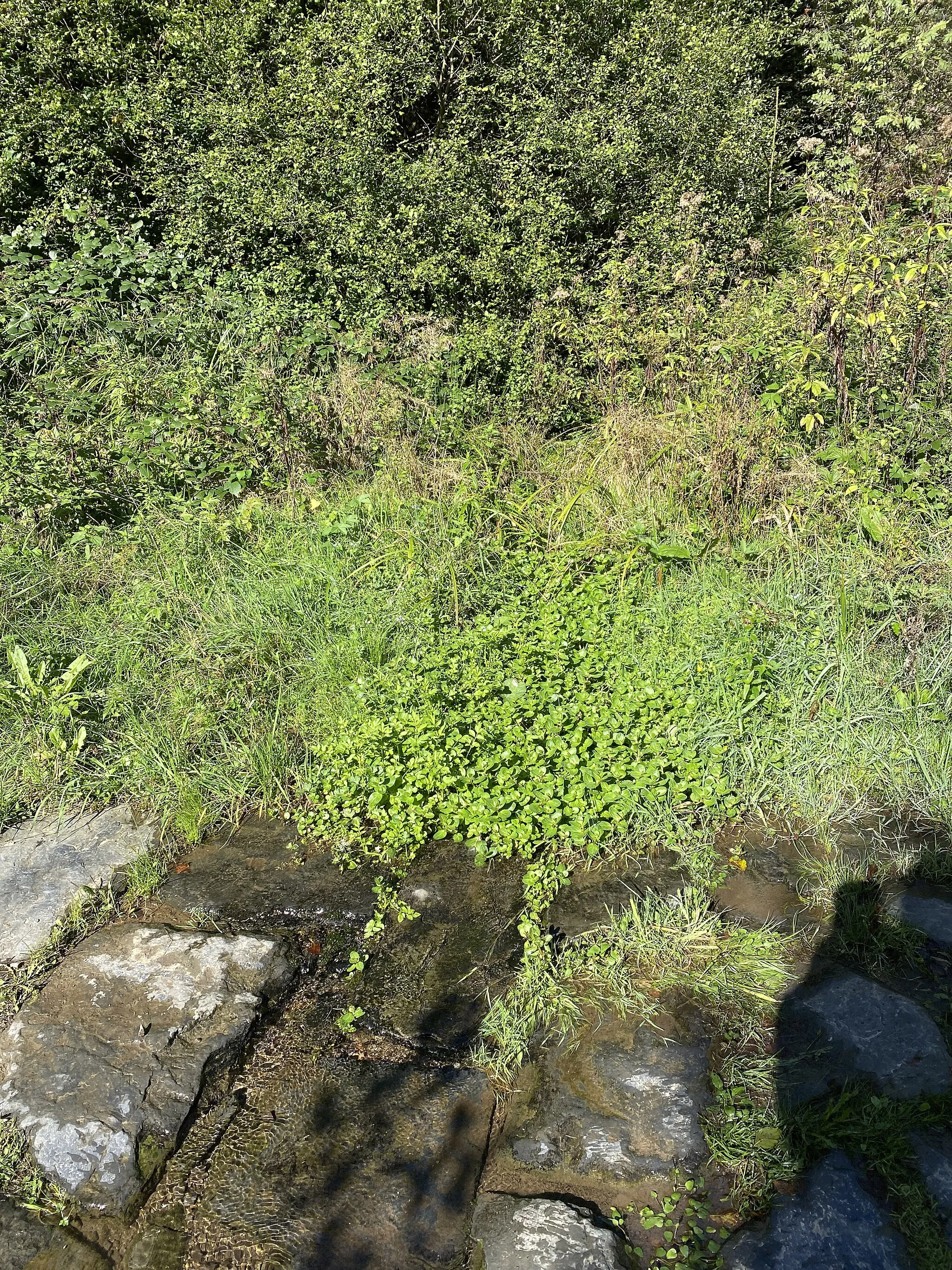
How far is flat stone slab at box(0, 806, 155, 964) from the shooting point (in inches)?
123

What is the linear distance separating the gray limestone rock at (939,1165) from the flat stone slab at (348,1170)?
1.13 m

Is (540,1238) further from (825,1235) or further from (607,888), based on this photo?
(607,888)

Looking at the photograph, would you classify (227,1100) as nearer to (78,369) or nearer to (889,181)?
(78,369)

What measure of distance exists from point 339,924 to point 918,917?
6.54 ft

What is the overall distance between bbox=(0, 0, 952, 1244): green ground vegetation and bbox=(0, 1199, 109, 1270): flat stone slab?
0.31ft

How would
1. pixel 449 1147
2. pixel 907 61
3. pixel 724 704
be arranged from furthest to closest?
pixel 907 61 → pixel 724 704 → pixel 449 1147

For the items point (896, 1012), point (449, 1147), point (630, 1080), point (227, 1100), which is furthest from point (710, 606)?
point (227, 1100)

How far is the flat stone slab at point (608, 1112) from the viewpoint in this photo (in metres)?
2.33

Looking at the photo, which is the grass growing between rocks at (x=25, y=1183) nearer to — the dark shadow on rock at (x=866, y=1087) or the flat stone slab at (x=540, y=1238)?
the flat stone slab at (x=540, y=1238)

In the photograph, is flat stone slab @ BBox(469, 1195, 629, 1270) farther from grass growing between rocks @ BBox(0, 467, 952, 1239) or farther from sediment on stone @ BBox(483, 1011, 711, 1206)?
grass growing between rocks @ BBox(0, 467, 952, 1239)

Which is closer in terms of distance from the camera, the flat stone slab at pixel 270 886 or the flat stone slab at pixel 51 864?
the flat stone slab at pixel 51 864

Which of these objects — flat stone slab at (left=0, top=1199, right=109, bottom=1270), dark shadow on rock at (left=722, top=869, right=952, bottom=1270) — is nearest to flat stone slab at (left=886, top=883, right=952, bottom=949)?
dark shadow on rock at (left=722, top=869, right=952, bottom=1270)

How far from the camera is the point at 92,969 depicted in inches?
117

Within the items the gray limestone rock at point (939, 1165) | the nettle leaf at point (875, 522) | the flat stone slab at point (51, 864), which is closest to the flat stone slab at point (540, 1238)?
the gray limestone rock at point (939, 1165)
